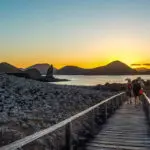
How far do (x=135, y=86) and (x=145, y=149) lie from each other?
47.8 feet

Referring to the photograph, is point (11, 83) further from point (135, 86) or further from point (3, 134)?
point (3, 134)

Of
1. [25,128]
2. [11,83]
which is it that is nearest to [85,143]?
[25,128]

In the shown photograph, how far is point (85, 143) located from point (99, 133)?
2044mm

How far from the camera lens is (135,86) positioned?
80.7 feet

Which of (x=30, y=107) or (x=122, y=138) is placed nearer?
(x=122, y=138)

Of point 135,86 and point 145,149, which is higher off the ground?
point 135,86

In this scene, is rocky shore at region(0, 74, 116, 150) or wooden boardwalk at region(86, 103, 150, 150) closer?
wooden boardwalk at region(86, 103, 150, 150)

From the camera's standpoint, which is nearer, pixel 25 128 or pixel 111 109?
pixel 25 128

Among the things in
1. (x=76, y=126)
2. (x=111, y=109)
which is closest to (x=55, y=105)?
(x=111, y=109)

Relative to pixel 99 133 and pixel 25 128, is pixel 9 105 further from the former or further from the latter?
pixel 99 133

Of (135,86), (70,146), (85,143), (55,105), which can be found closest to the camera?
(70,146)

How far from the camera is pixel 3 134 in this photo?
39.7ft

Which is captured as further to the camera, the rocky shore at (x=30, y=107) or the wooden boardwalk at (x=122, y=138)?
the rocky shore at (x=30, y=107)

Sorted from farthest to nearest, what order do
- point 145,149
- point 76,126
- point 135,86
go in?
1. point 135,86
2. point 76,126
3. point 145,149
